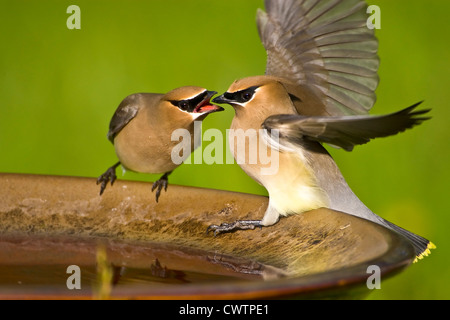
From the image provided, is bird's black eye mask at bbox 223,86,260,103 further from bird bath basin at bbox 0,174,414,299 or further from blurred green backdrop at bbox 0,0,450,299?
blurred green backdrop at bbox 0,0,450,299

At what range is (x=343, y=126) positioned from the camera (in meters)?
3.12

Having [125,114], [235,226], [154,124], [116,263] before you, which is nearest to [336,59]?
[154,124]

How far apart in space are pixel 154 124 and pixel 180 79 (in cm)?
A: 182

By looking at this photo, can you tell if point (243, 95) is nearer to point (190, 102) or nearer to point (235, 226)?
point (190, 102)

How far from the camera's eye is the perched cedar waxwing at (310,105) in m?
3.32

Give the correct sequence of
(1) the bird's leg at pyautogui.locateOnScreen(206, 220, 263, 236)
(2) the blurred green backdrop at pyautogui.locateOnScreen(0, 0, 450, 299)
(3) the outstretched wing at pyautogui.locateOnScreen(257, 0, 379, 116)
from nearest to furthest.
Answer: (1) the bird's leg at pyautogui.locateOnScreen(206, 220, 263, 236) < (3) the outstretched wing at pyautogui.locateOnScreen(257, 0, 379, 116) < (2) the blurred green backdrop at pyautogui.locateOnScreen(0, 0, 450, 299)

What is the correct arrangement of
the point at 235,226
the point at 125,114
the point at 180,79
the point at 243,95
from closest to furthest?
1. the point at 235,226
2. the point at 243,95
3. the point at 125,114
4. the point at 180,79

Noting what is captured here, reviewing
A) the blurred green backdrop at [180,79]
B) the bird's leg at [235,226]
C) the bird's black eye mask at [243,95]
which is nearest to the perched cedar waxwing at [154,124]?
the bird's black eye mask at [243,95]

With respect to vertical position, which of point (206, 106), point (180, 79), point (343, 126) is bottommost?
point (343, 126)

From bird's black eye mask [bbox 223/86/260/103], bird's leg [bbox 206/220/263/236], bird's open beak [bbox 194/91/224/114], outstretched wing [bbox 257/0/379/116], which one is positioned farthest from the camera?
outstretched wing [bbox 257/0/379/116]

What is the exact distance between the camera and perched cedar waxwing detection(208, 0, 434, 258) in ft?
10.9

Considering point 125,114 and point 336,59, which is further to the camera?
point 125,114

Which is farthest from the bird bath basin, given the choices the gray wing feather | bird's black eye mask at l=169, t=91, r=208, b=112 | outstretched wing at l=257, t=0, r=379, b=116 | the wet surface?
outstretched wing at l=257, t=0, r=379, b=116
